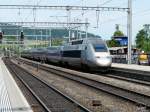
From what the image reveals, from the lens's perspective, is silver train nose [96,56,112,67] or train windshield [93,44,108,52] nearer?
silver train nose [96,56,112,67]

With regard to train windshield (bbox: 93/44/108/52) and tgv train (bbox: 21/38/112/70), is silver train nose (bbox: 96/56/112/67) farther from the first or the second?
train windshield (bbox: 93/44/108/52)

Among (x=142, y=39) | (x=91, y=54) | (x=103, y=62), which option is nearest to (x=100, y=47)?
(x=91, y=54)

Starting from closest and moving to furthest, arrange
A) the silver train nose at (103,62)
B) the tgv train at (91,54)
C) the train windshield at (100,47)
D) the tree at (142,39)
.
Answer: the silver train nose at (103,62)
the tgv train at (91,54)
the train windshield at (100,47)
the tree at (142,39)

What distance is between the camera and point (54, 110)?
15.6 m

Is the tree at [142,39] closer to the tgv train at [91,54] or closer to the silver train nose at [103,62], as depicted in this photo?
the tgv train at [91,54]

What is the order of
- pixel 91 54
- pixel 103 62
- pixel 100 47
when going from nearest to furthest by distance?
pixel 103 62 → pixel 91 54 → pixel 100 47

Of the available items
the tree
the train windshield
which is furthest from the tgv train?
the tree

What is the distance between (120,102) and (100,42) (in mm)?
20712

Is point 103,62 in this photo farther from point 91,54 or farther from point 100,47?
point 100,47

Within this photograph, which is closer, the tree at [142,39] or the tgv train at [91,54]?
the tgv train at [91,54]

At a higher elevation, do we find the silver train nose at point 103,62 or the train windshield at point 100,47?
the train windshield at point 100,47

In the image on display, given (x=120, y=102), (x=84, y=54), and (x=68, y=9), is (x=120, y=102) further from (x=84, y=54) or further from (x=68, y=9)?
(x=68, y=9)

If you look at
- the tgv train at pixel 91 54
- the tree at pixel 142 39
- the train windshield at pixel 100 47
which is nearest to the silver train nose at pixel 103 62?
the tgv train at pixel 91 54

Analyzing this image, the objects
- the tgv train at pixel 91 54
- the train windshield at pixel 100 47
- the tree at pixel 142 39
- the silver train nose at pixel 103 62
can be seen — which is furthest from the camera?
the tree at pixel 142 39
